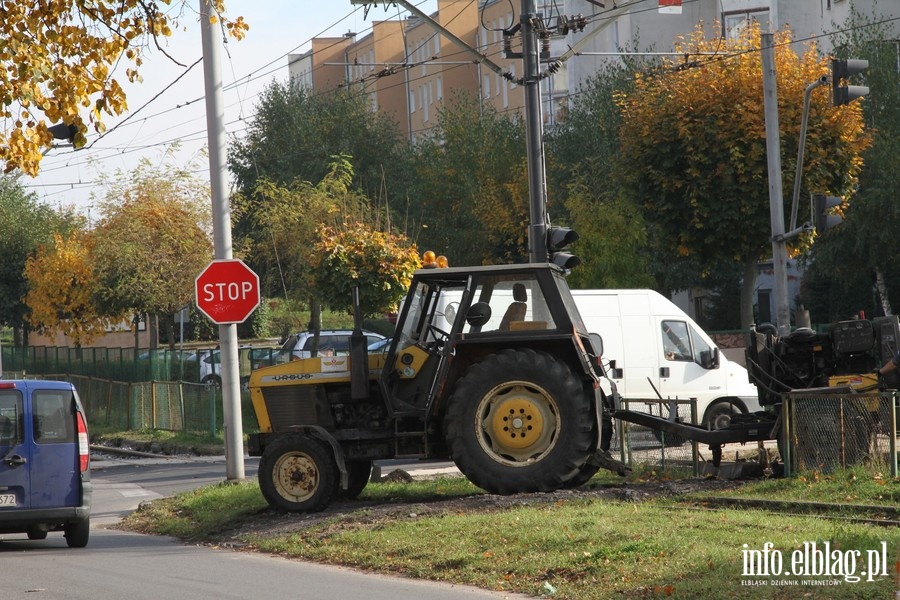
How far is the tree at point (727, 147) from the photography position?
28.8 meters

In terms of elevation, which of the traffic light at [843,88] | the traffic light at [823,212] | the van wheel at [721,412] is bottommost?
the van wheel at [721,412]

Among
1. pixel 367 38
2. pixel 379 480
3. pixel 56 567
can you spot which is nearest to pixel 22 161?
pixel 56 567

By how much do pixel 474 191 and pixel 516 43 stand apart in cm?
1747

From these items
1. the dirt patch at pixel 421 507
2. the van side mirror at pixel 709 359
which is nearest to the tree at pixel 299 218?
the van side mirror at pixel 709 359

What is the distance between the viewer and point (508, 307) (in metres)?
13.9

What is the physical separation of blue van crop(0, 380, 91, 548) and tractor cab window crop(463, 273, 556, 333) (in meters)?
4.21

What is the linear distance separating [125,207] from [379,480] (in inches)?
1084

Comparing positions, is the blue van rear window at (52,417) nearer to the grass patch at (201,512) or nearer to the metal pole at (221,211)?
the grass patch at (201,512)

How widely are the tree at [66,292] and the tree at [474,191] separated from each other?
1264cm

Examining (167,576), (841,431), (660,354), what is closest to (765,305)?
(660,354)

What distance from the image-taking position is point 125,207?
42312mm

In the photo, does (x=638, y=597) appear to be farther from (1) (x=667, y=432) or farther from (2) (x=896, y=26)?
(2) (x=896, y=26)

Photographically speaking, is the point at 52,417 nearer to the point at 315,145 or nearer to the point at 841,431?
the point at 841,431

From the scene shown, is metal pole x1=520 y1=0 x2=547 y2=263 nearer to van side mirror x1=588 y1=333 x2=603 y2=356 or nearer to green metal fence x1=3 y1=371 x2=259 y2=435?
van side mirror x1=588 y1=333 x2=603 y2=356
